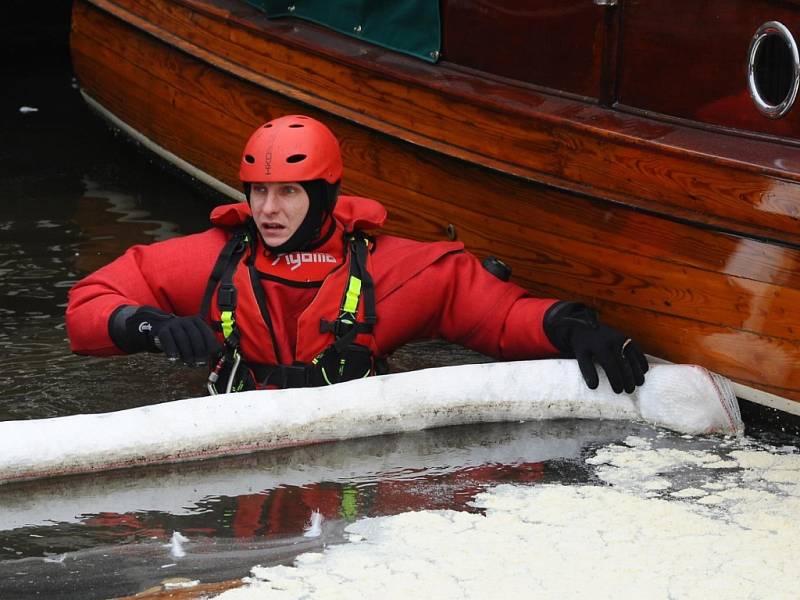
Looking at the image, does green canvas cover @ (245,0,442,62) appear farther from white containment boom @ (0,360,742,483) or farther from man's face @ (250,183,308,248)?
white containment boom @ (0,360,742,483)

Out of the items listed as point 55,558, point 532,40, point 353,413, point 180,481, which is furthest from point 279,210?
point 55,558

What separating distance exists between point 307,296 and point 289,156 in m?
0.49

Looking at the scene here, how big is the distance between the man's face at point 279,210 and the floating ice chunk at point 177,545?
1151mm

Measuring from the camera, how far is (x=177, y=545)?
4.08m

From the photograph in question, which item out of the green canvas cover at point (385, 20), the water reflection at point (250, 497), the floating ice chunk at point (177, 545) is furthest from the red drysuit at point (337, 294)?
the green canvas cover at point (385, 20)

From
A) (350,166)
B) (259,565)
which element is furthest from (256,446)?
(350,166)

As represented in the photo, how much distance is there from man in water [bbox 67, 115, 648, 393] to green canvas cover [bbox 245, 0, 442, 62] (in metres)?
1.09

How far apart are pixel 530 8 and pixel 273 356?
1633mm

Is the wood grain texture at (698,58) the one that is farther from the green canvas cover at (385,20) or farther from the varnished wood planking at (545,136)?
the green canvas cover at (385,20)

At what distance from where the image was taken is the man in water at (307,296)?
4828 millimetres

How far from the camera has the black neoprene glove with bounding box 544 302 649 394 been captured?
482 cm

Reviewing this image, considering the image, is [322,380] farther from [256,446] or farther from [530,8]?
[530,8]

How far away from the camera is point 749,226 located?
4656 millimetres

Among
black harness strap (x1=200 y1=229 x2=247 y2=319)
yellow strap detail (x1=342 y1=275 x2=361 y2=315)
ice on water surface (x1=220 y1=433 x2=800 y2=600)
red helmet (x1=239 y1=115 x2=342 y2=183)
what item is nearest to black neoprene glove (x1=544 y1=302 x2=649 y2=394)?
ice on water surface (x1=220 y1=433 x2=800 y2=600)
